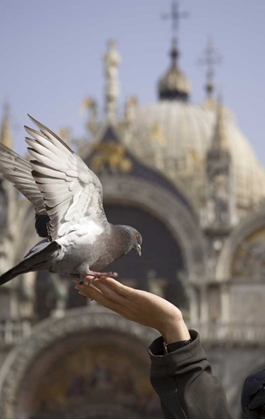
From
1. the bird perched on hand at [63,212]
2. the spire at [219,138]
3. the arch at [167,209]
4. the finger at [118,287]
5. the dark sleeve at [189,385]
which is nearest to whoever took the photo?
the dark sleeve at [189,385]

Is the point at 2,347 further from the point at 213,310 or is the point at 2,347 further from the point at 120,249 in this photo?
the point at 120,249

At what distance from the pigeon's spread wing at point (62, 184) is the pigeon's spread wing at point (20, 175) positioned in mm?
188

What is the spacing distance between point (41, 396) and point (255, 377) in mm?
25725

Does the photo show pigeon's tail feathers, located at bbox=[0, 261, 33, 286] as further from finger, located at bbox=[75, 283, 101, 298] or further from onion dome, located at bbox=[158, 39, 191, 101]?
onion dome, located at bbox=[158, 39, 191, 101]

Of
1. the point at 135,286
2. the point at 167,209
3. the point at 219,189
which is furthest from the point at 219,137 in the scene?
the point at 135,286

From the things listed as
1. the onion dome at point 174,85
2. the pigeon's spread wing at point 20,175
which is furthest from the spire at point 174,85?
the pigeon's spread wing at point 20,175

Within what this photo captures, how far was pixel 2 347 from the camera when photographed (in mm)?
28938

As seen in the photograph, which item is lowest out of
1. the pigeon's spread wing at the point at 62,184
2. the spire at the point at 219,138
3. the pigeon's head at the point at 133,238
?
the spire at the point at 219,138

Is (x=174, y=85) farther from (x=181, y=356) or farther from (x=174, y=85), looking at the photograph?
(x=181, y=356)

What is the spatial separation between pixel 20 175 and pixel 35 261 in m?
0.72

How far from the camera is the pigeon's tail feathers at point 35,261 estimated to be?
166 inches

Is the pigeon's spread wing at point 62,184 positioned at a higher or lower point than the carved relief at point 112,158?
higher

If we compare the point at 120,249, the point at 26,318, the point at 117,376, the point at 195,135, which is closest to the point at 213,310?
the point at 117,376

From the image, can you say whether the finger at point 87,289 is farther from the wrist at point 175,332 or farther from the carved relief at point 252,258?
the carved relief at point 252,258
